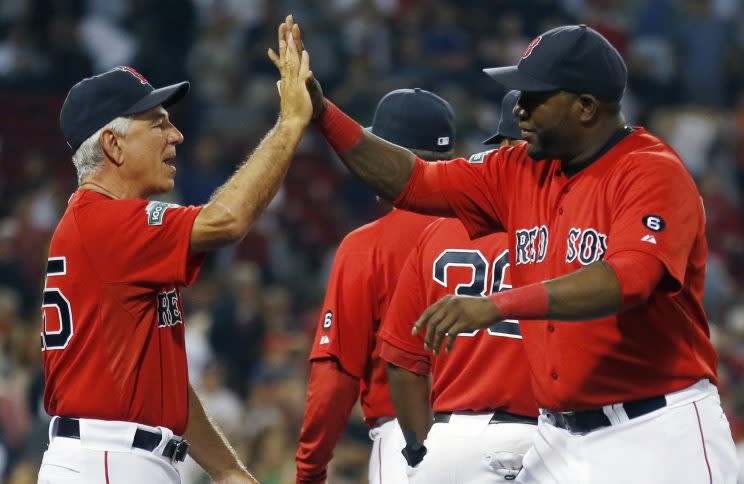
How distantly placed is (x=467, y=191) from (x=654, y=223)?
2.57 feet

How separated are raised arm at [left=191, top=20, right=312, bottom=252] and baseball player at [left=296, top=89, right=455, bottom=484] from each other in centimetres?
106

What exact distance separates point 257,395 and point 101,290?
5.20m

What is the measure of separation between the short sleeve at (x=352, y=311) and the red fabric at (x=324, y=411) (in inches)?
2.1

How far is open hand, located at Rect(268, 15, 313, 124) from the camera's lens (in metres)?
3.79

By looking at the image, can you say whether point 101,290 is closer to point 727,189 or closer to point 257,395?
point 257,395

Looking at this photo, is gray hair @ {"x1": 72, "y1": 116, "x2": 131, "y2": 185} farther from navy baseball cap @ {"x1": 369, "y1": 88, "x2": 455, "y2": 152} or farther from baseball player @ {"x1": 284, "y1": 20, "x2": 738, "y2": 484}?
navy baseball cap @ {"x1": 369, "y1": 88, "x2": 455, "y2": 152}

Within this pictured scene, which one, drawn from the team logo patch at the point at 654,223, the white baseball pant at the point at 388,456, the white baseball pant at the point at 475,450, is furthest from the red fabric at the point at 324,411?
the team logo patch at the point at 654,223

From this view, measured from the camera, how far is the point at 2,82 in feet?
35.7

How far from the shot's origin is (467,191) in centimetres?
394

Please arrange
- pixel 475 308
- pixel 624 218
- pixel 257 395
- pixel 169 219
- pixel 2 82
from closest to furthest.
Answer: pixel 475 308 → pixel 624 218 → pixel 169 219 → pixel 257 395 → pixel 2 82

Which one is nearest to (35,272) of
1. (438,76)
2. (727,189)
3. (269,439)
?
(269,439)

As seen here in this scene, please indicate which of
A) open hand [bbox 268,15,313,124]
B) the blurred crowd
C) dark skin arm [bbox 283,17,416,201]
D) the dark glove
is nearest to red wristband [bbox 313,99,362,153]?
dark skin arm [bbox 283,17,416,201]

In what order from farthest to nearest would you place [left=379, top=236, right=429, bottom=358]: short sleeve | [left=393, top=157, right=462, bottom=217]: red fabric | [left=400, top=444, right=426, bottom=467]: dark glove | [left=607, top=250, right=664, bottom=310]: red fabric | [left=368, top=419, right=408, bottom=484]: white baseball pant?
1. [left=368, top=419, right=408, bottom=484]: white baseball pant
2. [left=379, top=236, right=429, bottom=358]: short sleeve
3. [left=400, top=444, right=426, bottom=467]: dark glove
4. [left=393, top=157, right=462, bottom=217]: red fabric
5. [left=607, top=250, right=664, bottom=310]: red fabric

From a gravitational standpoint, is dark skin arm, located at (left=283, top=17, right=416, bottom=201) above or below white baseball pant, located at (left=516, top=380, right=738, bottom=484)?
above
